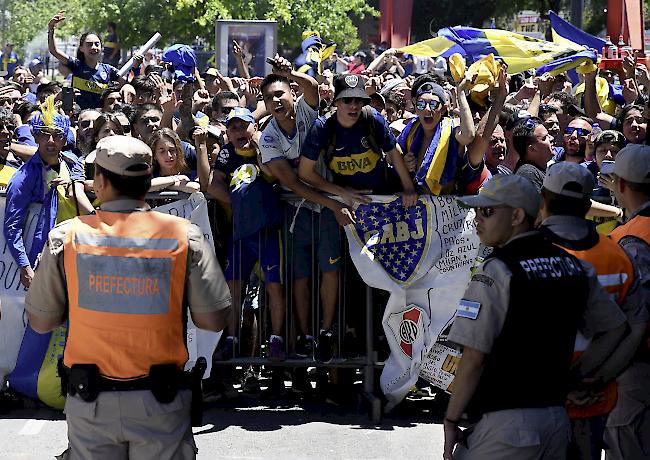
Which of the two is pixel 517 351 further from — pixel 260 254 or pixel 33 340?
pixel 33 340

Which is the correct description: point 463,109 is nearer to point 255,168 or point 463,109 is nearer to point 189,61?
point 255,168

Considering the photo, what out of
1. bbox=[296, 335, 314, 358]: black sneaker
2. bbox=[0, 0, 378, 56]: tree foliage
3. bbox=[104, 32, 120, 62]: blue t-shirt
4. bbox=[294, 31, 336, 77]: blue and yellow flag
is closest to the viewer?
bbox=[296, 335, 314, 358]: black sneaker

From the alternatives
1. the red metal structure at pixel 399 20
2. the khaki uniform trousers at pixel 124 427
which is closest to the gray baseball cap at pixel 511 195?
the khaki uniform trousers at pixel 124 427

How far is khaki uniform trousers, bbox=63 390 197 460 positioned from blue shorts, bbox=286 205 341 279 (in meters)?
3.52

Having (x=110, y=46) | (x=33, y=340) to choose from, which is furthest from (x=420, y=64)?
(x=33, y=340)

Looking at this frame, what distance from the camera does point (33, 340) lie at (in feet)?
27.5

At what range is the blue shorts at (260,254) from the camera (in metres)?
8.33

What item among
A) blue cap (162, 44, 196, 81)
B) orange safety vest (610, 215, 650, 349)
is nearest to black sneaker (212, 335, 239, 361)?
orange safety vest (610, 215, 650, 349)

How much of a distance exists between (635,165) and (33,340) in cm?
475

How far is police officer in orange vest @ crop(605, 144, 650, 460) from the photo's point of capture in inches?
211

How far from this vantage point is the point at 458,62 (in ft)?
27.3

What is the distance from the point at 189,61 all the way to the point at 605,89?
4.81 meters

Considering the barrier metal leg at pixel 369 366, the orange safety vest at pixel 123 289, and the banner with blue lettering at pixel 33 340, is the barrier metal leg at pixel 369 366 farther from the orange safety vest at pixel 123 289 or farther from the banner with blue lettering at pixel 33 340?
the orange safety vest at pixel 123 289

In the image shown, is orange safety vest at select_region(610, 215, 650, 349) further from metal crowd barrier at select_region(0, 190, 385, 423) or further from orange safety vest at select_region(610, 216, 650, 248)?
metal crowd barrier at select_region(0, 190, 385, 423)
